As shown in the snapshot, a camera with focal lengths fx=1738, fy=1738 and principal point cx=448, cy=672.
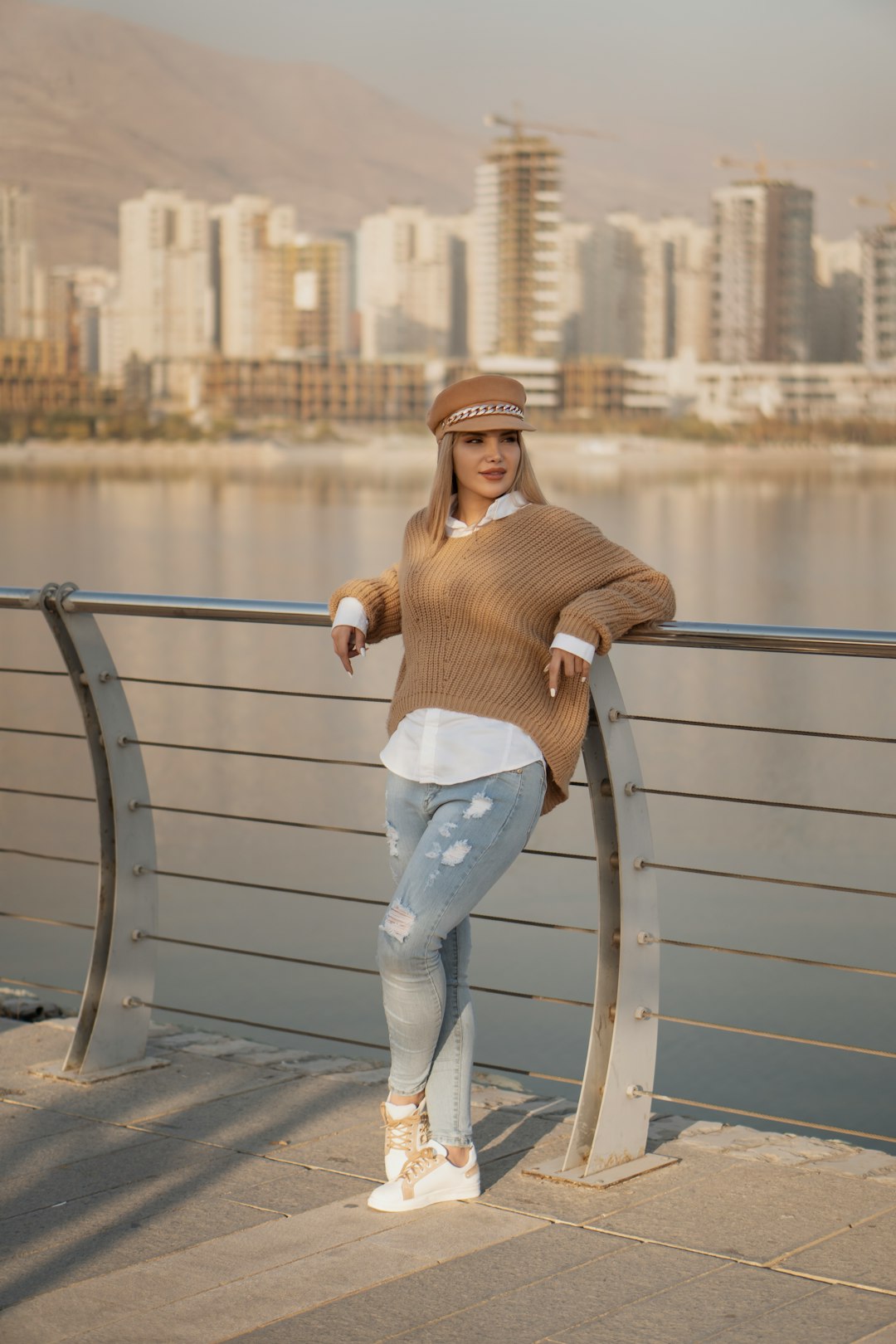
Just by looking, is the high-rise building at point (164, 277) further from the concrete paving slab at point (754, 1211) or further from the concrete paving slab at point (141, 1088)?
the concrete paving slab at point (754, 1211)

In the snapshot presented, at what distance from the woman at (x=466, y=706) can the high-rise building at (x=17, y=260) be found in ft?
452

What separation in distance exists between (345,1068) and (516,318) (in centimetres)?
14949

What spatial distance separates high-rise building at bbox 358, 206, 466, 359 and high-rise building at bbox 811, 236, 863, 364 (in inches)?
1266

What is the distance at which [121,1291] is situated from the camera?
2648mm

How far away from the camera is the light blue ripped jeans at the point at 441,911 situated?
2854mm

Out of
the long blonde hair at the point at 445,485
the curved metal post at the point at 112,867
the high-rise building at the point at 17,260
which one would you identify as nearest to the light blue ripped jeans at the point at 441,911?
the long blonde hair at the point at 445,485

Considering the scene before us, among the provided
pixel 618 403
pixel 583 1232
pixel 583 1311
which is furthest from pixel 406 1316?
pixel 618 403

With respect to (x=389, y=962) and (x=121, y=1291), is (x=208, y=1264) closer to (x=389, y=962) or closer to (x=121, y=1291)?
(x=121, y=1291)

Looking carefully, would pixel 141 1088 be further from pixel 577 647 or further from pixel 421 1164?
pixel 577 647

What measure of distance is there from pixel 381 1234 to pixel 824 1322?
739 mm

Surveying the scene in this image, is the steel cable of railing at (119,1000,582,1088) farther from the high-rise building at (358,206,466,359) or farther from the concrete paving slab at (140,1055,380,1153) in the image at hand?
the high-rise building at (358,206,466,359)

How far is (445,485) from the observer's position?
2953 mm

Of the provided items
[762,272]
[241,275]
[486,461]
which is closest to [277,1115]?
[486,461]

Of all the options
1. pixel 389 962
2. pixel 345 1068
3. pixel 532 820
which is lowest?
pixel 345 1068
